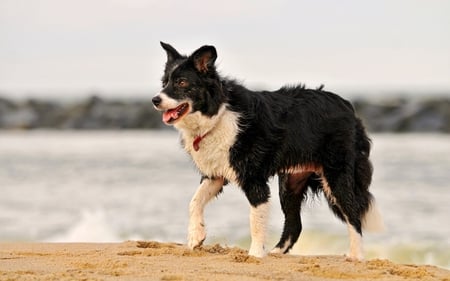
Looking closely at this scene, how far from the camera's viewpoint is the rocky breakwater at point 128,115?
131 ft

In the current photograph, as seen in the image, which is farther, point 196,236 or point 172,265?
point 196,236

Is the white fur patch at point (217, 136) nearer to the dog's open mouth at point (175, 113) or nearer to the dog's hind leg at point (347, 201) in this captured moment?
the dog's open mouth at point (175, 113)

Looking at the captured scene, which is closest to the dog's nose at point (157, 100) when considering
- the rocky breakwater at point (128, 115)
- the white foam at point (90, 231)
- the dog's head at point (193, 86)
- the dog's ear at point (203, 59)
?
the dog's head at point (193, 86)

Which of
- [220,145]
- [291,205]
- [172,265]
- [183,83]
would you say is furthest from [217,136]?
[291,205]

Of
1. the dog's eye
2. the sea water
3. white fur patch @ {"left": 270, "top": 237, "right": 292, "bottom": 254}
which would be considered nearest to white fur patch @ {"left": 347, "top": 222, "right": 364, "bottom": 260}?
the sea water

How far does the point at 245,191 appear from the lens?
25.9ft

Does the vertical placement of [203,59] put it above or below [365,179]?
above

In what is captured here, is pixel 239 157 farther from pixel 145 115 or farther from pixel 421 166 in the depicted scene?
pixel 145 115

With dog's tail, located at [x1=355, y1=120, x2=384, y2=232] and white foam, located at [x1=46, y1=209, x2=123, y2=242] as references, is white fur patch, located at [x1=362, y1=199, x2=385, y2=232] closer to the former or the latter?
dog's tail, located at [x1=355, y1=120, x2=384, y2=232]

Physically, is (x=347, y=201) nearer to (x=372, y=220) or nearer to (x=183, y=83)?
(x=372, y=220)

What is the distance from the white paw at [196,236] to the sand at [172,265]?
84 millimetres

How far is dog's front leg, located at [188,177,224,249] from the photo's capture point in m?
7.95

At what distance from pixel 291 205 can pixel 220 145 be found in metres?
1.54

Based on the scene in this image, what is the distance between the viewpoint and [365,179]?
8.69m
